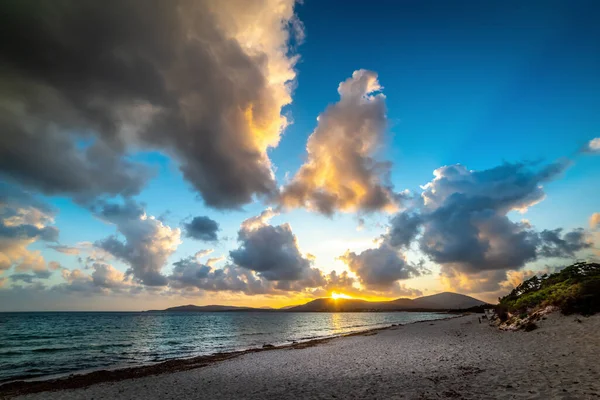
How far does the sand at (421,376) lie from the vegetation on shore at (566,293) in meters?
1.64

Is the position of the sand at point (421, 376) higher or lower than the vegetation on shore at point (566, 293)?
lower

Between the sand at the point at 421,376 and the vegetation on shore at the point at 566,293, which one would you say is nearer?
the sand at the point at 421,376

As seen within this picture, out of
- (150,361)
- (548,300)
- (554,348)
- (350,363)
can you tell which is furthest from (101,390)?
(548,300)

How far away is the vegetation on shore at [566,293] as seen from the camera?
82.7ft

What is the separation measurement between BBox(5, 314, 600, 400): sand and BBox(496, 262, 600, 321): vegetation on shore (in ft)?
5.37

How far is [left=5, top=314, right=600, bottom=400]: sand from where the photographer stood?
1240 cm

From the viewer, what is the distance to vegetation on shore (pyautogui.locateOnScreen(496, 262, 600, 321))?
25.2 meters

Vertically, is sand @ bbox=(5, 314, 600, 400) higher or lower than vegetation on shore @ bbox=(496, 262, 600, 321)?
lower

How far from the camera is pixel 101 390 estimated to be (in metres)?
19.1

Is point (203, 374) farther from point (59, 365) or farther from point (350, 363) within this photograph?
point (59, 365)

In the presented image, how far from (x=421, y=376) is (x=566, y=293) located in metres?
21.9

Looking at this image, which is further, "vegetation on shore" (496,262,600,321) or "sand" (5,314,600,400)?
"vegetation on shore" (496,262,600,321)

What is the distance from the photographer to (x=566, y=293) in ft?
91.0

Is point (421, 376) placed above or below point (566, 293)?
below
